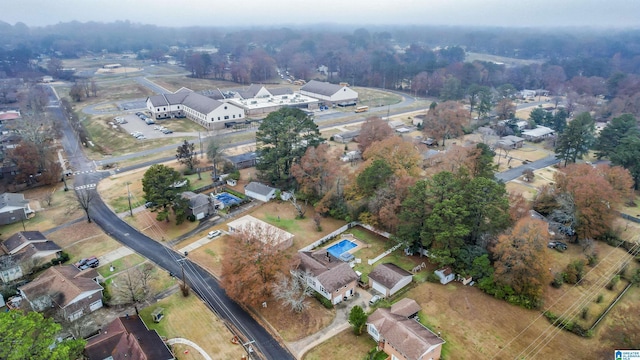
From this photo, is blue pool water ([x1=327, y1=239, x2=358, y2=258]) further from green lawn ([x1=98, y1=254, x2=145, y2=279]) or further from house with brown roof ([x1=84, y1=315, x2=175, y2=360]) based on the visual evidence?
green lawn ([x1=98, y1=254, x2=145, y2=279])

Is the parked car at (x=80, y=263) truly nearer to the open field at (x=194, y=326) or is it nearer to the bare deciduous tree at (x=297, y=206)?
the open field at (x=194, y=326)

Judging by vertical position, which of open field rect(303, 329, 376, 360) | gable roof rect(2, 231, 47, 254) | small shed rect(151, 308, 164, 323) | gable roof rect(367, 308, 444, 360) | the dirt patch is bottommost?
open field rect(303, 329, 376, 360)

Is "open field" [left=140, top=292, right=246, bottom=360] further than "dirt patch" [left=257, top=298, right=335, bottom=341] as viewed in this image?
No

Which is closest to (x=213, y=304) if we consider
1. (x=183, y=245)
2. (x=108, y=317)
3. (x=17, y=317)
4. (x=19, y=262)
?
(x=108, y=317)

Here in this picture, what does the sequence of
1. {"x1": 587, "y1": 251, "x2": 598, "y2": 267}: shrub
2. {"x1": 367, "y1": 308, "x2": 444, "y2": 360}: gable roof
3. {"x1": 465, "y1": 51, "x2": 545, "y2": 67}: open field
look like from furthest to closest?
{"x1": 465, "y1": 51, "x2": 545, "y2": 67}: open field
{"x1": 587, "y1": 251, "x2": 598, "y2": 267}: shrub
{"x1": 367, "y1": 308, "x2": 444, "y2": 360}: gable roof

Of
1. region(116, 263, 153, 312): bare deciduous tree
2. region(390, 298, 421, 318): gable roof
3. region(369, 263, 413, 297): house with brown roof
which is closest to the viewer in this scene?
region(390, 298, 421, 318): gable roof

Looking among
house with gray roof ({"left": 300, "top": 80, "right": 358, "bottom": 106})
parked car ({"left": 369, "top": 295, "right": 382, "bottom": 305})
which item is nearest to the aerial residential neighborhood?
parked car ({"left": 369, "top": 295, "right": 382, "bottom": 305})

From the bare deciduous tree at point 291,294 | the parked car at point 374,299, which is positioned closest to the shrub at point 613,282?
the parked car at point 374,299

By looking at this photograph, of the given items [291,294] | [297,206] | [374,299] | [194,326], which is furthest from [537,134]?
[194,326]
